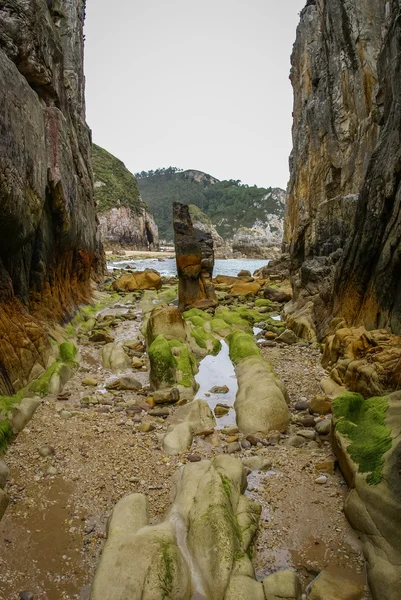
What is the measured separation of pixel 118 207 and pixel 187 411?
85.6 meters

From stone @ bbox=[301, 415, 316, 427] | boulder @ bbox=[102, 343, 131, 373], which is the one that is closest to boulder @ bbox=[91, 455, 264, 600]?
stone @ bbox=[301, 415, 316, 427]

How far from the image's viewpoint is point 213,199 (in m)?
Result: 168

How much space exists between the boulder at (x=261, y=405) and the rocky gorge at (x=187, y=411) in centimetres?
4

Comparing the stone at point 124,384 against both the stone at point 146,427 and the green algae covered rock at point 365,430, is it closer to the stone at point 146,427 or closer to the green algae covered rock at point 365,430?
the stone at point 146,427

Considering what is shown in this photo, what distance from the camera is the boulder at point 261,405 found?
7559 mm

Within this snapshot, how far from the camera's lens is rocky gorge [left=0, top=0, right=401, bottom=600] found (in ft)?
13.5

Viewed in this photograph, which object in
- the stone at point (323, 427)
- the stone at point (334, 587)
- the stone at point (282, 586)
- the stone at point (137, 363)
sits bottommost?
the stone at point (137, 363)

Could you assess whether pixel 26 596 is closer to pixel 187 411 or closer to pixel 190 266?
pixel 187 411

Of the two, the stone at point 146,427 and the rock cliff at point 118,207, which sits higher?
the rock cliff at point 118,207

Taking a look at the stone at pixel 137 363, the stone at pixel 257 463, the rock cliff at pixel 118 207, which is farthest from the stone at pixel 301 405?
the rock cliff at pixel 118 207

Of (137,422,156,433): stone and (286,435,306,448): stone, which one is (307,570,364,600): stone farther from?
(137,422,156,433): stone

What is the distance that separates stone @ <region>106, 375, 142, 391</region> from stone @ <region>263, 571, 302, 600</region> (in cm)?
655

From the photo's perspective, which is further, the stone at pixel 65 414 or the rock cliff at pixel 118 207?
the rock cliff at pixel 118 207

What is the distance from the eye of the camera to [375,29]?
22.4 m
